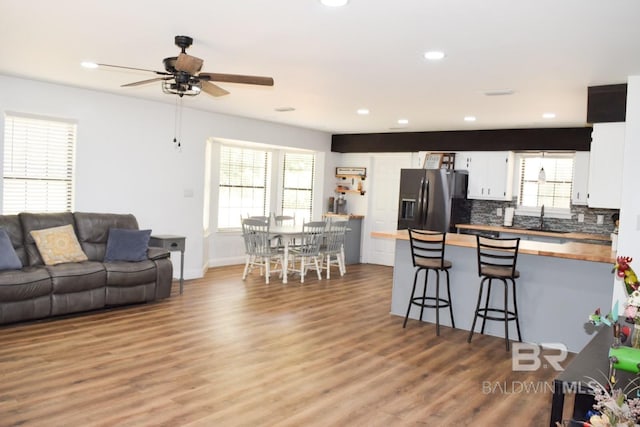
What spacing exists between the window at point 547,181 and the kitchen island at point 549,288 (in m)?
2.86

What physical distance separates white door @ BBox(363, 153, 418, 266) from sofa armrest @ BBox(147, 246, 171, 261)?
4594 millimetres

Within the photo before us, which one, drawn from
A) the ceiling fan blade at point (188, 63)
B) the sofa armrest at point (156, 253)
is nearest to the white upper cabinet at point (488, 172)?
the sofa armrest at point (156, 253)

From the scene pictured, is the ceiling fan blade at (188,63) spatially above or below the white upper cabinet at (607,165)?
above

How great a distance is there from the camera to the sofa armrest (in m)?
5.74

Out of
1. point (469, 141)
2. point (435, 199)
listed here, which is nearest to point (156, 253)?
point (435, 199)

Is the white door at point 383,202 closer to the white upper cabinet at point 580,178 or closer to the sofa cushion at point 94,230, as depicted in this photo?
Answer: the white upper cabinet at point 580,178

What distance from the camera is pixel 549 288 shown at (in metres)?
4.72

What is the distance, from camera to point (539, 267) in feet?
15.6

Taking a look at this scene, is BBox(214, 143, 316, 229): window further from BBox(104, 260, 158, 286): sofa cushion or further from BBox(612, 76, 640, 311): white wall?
BBox(612, 76, 640, 311): white wall

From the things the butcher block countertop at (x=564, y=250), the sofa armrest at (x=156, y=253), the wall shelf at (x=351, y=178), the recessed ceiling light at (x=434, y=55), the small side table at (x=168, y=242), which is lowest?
the sofa armrest at (x=156, y=253)

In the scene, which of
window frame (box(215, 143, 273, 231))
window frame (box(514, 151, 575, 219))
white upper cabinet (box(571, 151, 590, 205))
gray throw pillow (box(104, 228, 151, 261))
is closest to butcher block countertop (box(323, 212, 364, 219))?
window frame (box(215, 143, 273, 231))

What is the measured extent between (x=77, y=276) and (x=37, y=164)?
1681 millimetres

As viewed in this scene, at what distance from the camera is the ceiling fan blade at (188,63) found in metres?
3.37

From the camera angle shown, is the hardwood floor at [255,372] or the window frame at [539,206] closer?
the hardwood floor at [255,372]
